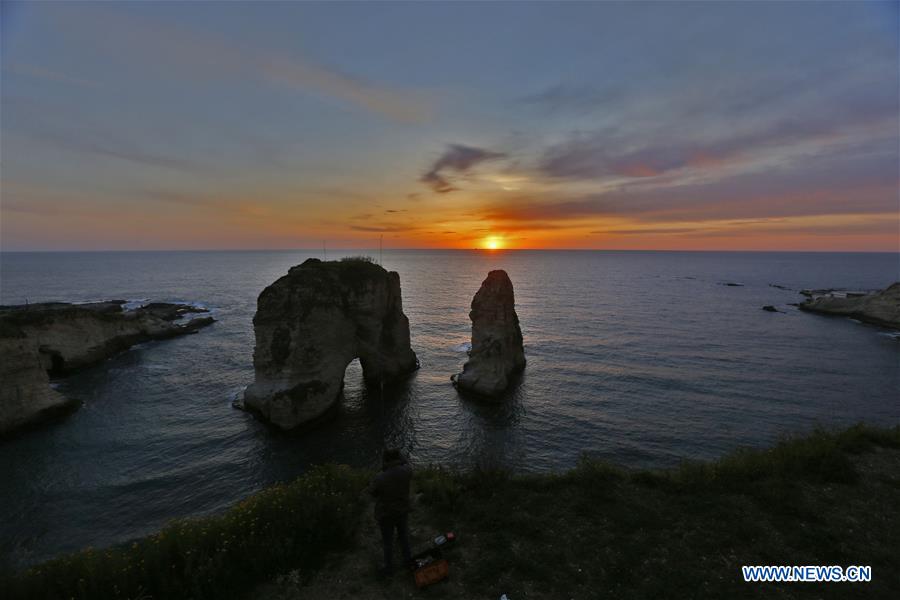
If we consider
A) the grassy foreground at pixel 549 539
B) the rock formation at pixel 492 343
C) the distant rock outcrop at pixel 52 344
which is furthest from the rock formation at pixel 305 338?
the grassy foreground at pixel 549 539

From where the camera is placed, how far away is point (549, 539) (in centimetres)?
961

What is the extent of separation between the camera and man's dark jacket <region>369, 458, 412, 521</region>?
827 cm

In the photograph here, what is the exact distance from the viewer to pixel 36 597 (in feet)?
24.6

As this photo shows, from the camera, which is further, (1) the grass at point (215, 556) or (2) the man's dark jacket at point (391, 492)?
(2) the man's dark jacket at point (391, 492)

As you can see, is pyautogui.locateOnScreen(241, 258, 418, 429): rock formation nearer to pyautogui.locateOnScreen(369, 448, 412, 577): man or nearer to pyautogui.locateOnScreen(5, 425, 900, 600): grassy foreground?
pyautogui.locateOnScreen(5, 425, 900, 600): grassy foreground

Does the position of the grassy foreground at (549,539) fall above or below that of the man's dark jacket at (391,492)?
below

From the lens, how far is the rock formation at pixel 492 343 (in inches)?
1261

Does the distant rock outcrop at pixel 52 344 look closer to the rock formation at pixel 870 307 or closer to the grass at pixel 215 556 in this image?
the grass at pixel 215 556

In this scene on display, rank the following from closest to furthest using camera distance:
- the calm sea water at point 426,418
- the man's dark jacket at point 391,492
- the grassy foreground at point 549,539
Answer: the grassy foreground at point 549,539 < the man's dark jacket at point 391,492 < the calm sea water at point 426,418

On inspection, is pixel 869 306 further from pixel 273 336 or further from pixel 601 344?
pixel 273 336

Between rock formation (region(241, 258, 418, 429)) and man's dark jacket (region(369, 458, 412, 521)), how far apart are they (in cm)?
1938

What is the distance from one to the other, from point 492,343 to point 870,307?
72085mm

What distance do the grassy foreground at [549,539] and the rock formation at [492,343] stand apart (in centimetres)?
1922

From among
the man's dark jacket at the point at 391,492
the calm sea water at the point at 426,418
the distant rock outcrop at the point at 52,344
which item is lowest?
the calm sea water at the point at 426,418
